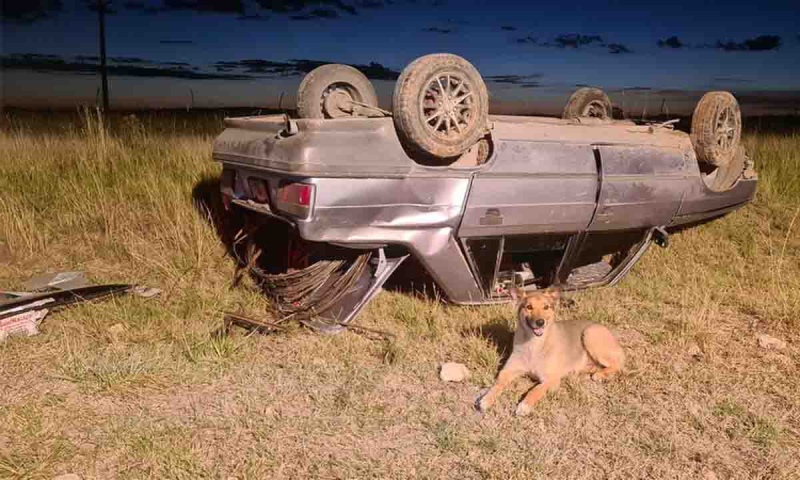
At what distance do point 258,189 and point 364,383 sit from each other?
5.05ft

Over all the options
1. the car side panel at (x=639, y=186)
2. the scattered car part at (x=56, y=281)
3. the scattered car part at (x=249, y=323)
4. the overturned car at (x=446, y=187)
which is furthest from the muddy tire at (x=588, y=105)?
the scattered car part at (x=56, y=281)

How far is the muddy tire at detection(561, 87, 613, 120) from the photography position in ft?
22.2

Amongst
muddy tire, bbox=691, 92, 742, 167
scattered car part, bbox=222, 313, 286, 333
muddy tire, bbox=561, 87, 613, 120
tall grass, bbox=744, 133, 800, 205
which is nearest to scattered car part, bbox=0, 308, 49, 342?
scattered car part, bbox=222, 313, 286, 333

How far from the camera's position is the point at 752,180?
6.68 metres

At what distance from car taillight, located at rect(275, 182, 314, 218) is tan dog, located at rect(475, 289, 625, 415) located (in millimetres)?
1316

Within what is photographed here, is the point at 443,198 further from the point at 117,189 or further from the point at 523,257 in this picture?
the point at 117,189

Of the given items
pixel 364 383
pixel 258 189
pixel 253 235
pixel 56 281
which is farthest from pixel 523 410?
pixel 56 281

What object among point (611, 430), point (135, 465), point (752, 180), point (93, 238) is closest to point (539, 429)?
point (611, 430)

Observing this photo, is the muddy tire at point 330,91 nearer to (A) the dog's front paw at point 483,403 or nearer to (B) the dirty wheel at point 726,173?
(A) the dog's front paw at point 483,403

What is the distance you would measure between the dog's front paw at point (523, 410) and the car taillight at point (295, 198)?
5.37 feet

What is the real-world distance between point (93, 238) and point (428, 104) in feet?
12.8

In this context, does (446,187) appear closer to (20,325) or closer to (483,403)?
(483,403)

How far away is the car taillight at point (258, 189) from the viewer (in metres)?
4.78

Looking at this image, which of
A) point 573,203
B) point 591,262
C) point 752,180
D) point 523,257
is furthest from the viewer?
point 752,180
